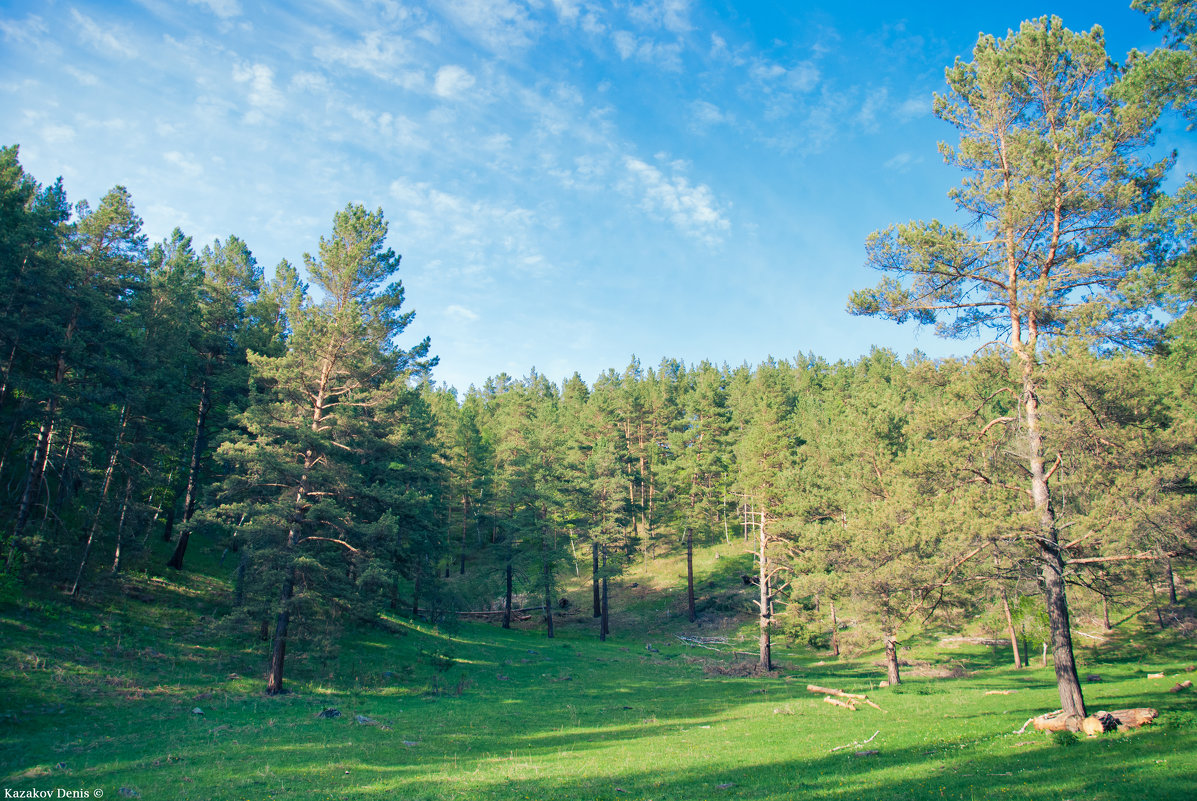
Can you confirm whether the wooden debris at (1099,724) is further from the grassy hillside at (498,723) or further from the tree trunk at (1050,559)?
the grassy hillside at (498,723)

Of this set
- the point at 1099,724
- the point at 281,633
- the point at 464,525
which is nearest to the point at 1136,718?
the point at 1099,724

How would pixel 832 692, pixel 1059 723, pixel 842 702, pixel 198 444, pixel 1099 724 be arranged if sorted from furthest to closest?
pixel 198 444, pixel 832 692, pixel 842 702, pixel 1059 723, pixel 1099 724

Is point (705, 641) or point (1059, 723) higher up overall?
point (1059, 723)

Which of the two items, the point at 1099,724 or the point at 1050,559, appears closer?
the point at 1099,724

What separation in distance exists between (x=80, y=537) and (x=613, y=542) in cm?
3425

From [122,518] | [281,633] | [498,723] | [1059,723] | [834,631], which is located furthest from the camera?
[834,631]

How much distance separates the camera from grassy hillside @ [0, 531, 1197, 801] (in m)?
10.9

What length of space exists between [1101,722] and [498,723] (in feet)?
56.8

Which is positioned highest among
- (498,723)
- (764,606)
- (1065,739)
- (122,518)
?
(122,518)

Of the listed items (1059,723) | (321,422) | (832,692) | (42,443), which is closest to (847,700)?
(832,692)

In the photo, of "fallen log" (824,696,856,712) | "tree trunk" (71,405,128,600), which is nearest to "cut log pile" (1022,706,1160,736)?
"fallen log" (824,696,856,712)

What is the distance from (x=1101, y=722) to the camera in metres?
12.7

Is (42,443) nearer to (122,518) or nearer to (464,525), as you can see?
(122,518)

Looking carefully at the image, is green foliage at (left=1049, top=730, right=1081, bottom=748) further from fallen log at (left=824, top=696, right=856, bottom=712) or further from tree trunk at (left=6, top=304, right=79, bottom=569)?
tree trunk at (left=6, top=304, right=79, bottom=569)
